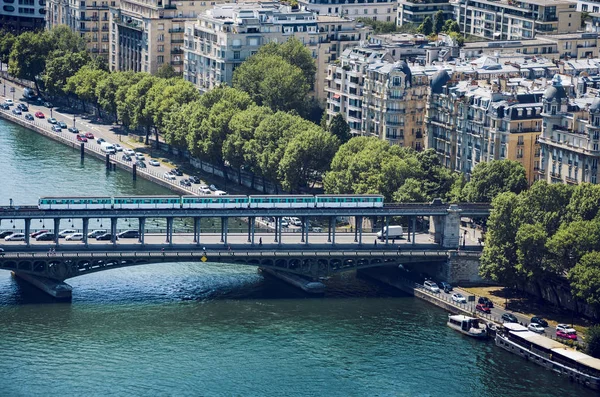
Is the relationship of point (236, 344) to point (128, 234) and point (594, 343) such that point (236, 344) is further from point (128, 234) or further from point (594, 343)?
point (594, 343)

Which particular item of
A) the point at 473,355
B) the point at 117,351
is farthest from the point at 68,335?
the point at 473,355

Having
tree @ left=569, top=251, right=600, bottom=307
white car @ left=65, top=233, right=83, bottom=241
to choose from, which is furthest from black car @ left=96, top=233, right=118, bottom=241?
tree @ left=569, top=251, right=600, bottom=307

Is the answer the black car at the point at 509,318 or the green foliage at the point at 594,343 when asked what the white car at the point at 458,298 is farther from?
the green foliage at the point at 594,343

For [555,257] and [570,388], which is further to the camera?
[555,257]

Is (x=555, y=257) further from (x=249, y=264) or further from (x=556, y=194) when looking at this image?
(x=249, y=264)

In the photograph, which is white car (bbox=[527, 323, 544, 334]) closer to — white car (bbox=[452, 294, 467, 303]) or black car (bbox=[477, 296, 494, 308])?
black car (bbox=[477, 296, 494, 308])

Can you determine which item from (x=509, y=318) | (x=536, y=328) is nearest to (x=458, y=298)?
(x=509, y=318)

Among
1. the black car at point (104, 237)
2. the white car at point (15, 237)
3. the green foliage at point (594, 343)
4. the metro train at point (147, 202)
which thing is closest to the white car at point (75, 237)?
the black car at point (104, 237)
